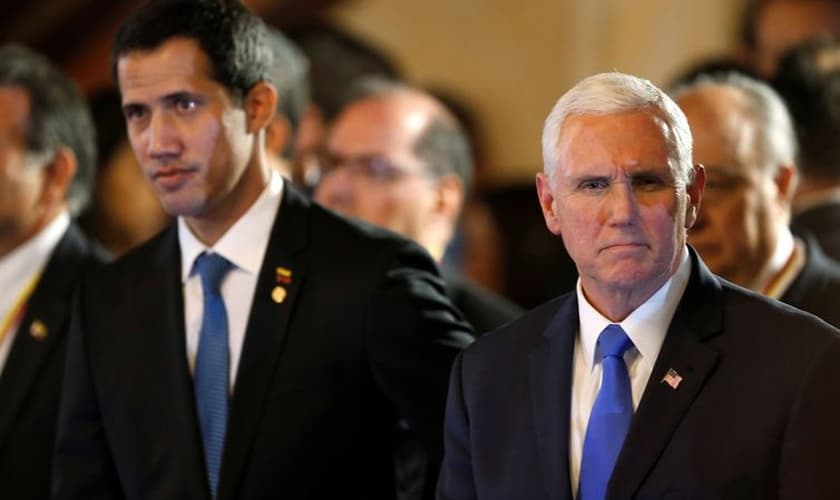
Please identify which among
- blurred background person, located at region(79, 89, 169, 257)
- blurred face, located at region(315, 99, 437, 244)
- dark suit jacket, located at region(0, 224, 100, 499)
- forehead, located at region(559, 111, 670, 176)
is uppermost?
forehead, located at region(559, 111, 670, 176)

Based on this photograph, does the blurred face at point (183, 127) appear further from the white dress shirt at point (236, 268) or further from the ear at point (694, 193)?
the ear at point (694, 193)

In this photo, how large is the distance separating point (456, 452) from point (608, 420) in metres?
0.30

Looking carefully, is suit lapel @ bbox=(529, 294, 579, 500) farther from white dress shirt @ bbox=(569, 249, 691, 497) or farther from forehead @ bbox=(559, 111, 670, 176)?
forehead @ bbox=(559, 111, 670, 176)

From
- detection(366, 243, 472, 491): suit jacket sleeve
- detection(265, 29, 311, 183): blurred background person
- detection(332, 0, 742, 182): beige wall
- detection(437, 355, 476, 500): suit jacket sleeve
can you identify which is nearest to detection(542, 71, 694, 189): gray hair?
detection(437, 355, 476, 500): suit jacket sleeve

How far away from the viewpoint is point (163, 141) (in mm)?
2904

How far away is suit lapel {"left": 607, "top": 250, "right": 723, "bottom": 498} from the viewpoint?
2.26m

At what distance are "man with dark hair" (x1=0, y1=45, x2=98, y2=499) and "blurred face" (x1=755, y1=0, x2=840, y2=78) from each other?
2.42 m

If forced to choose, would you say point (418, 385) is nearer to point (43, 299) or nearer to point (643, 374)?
point (643, 374)

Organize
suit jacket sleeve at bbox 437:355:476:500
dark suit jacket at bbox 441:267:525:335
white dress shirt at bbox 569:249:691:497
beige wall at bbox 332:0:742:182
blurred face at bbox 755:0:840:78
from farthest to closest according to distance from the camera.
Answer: beige wall at bbox 332:0:742:182 → blurred face at bbox 755:0:840:78 → dark suit jacket at bbox 441:267:525:335 → suit jacket sleeve at bbox 437:355:476:500 → white dress shirt at bbox 569:249:691:497

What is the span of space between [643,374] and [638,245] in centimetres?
22

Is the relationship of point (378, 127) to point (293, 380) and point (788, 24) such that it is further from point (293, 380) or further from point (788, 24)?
point (788, 24)

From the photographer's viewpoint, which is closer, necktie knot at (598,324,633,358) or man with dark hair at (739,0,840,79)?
necktie knot at (598,324,633,358)

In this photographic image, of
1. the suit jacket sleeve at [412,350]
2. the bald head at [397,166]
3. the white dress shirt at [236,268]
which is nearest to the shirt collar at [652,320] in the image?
the suit jacket sleeve at [412,350]

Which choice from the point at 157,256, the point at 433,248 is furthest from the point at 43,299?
the point at 433,248
